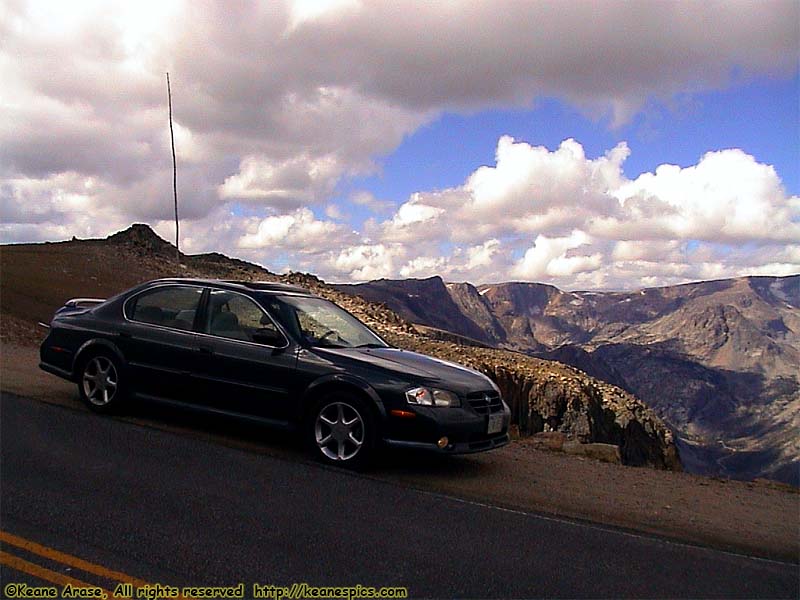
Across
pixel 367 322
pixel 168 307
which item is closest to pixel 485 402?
pixel 168 307

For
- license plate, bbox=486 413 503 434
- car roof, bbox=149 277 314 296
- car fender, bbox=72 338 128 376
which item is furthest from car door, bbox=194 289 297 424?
license plate, bbox=486 413 503 434

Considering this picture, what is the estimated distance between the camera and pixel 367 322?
33.3 meters

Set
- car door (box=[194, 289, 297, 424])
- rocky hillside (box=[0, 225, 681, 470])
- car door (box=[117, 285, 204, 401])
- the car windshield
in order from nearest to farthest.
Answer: car door (box=[194, 289, 297, 424]), the car windshield, car door (box=[117, 285, 204, 401]), rocky hillside (box=[0, 225, 681, 470])

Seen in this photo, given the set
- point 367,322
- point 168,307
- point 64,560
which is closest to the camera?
point 64,560

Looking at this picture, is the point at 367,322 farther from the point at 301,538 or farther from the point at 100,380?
the point at 301,538

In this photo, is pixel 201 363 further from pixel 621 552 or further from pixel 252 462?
pixel 621 552

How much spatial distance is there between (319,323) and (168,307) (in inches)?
63.8

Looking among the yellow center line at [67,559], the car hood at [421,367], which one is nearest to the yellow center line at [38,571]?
the yellow center line at [67,559]

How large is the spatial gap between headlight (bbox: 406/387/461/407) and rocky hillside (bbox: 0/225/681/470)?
1312 centimetres

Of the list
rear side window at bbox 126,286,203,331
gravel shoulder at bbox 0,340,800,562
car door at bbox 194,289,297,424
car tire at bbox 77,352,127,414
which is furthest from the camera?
car tire at bbox 77,352,127,414

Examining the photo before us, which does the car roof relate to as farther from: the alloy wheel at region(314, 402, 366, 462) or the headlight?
the headlight

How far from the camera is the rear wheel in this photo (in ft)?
26.8

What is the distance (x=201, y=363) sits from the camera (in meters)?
7.59

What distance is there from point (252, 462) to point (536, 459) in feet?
10.6
